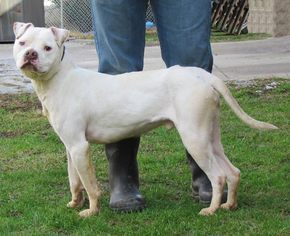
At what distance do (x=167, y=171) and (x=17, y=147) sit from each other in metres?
1.47

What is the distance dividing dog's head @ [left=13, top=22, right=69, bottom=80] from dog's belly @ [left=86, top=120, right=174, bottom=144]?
1.34 feet

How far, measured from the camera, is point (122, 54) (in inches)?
165

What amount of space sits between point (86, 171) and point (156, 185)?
81cm

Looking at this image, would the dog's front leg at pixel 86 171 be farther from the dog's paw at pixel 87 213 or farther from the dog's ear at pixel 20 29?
the dog's ear at pixel 20 29

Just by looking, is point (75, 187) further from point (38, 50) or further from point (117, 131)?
point (38, 50)

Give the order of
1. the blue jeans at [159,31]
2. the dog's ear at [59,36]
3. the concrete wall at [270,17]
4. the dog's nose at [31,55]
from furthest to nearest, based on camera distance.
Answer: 1. the concrete wall at [270,17]
2. the blue jeans at [159,31]
3. the dog's ear at [59,36]
4. the dog's nose at [31,55]

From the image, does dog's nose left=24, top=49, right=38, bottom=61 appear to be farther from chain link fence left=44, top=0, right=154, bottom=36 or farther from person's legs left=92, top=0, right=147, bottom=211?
chain link fence left=44, top=0, right=154, bottom=36

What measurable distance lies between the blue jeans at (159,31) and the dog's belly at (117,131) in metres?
0.44

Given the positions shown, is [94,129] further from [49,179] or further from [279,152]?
[279,152]

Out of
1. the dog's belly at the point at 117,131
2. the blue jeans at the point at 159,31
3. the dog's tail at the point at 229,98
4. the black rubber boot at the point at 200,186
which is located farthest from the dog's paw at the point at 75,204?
the dog's tail at the point at 229,98

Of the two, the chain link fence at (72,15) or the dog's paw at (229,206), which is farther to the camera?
the chain link fence at (72,15)

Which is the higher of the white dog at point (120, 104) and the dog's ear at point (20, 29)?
the dog's ear at point (20, 29)

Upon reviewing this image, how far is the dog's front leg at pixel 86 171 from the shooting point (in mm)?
3887

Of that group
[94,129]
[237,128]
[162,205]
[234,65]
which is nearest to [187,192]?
[162,205]
